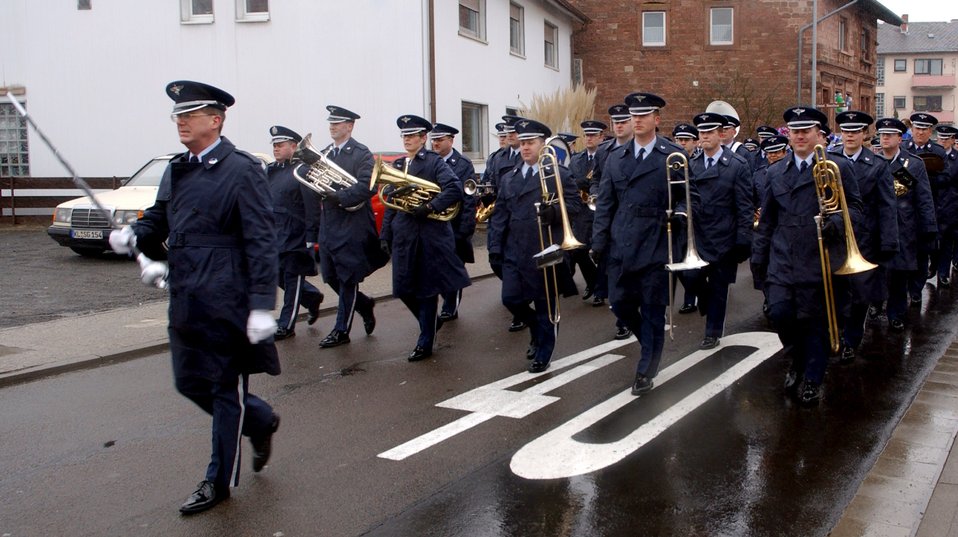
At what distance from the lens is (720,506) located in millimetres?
4484

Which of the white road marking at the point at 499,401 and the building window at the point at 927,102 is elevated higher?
the building window at the point at 927,102

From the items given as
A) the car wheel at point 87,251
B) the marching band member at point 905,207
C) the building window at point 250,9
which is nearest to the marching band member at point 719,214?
the marching band member at point 905,207

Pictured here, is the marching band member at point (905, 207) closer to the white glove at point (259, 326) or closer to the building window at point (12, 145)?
the white glove at point (259, 326)

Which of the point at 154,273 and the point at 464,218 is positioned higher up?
the point at 464,218

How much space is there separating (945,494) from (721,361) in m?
3.25

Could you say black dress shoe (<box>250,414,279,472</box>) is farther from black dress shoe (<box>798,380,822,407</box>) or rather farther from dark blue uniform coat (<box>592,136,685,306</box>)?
black dress shoe (<box>798,380,822,407</box>)

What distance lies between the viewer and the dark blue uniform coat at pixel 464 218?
28.7ft

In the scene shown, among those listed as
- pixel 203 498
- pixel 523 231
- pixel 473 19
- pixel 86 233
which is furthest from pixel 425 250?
pixel 473 19

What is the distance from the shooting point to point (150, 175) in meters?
15.8

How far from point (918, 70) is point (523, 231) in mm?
93678

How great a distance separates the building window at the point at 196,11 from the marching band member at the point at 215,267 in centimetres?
1774

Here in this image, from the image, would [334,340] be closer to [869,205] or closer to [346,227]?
[346,227]

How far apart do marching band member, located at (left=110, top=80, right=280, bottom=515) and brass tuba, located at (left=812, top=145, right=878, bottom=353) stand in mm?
3557

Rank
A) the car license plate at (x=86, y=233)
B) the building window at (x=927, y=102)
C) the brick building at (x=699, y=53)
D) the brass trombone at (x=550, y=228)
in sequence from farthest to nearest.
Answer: the building window at (x=927, y=102)
the brick building at (x=699, y=53)
the car license plate at (x=86, y=233)
the brass trombone at (x=550, y=228)
